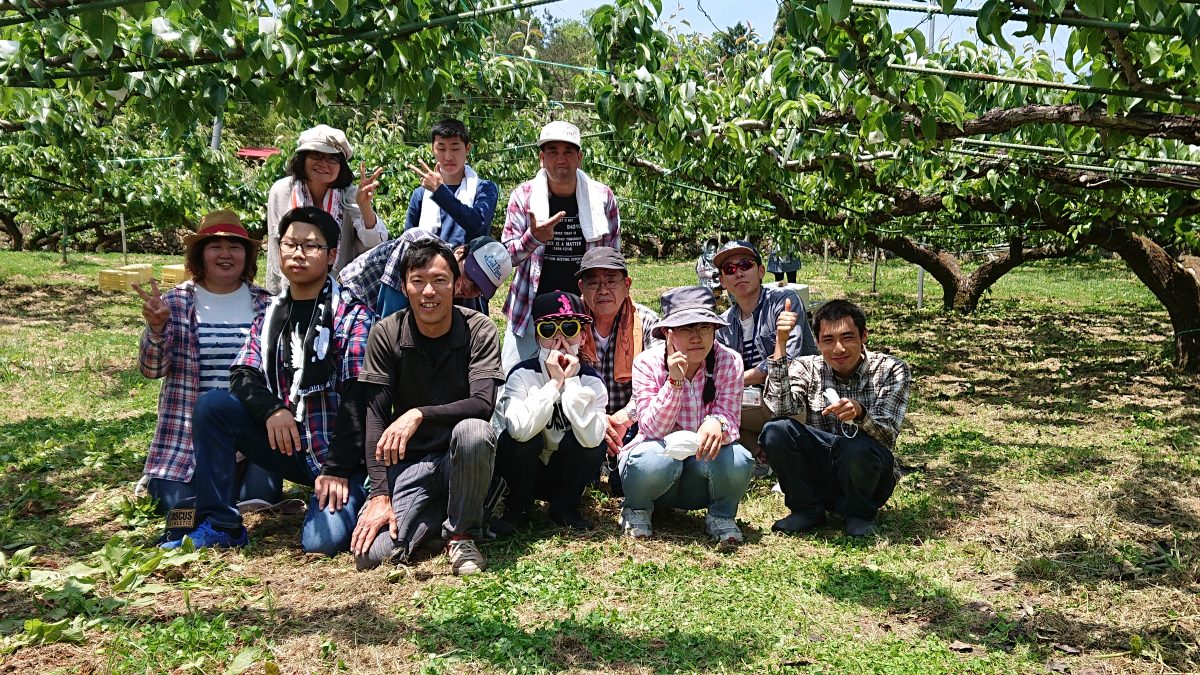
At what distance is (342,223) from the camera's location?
4215 millimetres

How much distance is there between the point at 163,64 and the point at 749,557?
8.46 ft

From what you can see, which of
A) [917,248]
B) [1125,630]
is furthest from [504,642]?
[917,248]

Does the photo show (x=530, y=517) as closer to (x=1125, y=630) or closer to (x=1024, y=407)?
(x=1125, y=630)

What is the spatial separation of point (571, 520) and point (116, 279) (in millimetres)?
11538

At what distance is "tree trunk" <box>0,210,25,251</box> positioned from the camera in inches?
709

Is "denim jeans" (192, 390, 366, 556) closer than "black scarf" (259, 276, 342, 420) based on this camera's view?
Yes

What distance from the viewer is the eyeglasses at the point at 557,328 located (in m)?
3.63

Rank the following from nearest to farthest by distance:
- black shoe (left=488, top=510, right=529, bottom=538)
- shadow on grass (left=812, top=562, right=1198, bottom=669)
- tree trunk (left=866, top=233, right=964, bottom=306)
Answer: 1. shadow on grass (left=812, top=562, right=1198, bottom=669)
2. black shoe (left=488, top=510, right=529, bottom=538)
3. tree trunk (left=866, top=233, right=964, bottom=306)

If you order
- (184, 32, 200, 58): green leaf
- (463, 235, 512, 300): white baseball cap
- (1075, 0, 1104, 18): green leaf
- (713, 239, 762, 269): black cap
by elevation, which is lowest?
(463, 235, 512, 300): white baseball cap

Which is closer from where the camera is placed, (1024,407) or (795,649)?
(795,649)

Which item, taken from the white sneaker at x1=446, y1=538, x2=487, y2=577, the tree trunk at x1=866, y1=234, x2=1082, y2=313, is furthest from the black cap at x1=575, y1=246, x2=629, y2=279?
the tree trunk at x1=866, y1=234, x2=1082, y2=313

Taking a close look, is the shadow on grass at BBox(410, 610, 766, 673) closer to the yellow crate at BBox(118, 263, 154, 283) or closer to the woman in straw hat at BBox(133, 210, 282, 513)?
the woman in straw hat at BBox(133, 210, 282, 513)

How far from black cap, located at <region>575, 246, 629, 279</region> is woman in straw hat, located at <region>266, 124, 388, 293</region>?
3.08 ft

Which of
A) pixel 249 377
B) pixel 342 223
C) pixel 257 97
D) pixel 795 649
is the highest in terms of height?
pixel 257 97
